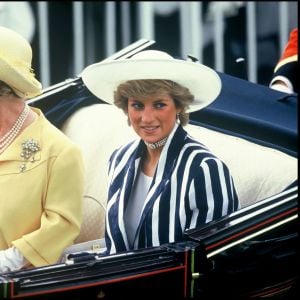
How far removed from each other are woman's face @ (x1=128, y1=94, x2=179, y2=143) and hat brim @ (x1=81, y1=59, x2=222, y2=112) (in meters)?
0.06

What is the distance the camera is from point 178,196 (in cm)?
298

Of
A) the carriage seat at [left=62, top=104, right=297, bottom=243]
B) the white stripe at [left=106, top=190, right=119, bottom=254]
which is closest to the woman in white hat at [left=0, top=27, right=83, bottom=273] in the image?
the white stripe at [left=106, top=190, right=119, bottom=254]

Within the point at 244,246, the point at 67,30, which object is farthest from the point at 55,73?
the point at 244,246

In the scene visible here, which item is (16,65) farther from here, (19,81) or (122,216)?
(122,216)

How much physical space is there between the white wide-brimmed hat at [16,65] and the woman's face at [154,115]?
0.26 m

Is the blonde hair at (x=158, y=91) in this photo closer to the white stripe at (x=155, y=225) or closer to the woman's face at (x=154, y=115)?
the woman's face at (x=154, y=115)

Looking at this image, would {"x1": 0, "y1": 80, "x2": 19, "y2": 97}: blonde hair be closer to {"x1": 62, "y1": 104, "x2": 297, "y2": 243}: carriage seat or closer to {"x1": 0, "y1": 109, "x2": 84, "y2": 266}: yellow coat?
{"x1": 0, "y1": 109, "x2": 84, "y2": 266}: yellow coat

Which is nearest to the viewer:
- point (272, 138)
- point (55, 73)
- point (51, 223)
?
point (51, 223)

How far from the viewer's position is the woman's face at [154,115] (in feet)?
9.88

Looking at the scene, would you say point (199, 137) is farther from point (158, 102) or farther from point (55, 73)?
point (55, 73)

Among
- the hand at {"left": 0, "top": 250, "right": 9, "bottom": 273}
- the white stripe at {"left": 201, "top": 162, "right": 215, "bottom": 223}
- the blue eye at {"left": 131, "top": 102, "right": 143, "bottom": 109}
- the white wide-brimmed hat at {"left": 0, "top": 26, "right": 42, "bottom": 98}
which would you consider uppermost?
the white wide-brimmed hat at {"left": 0, "top": 26, "right": 42, "bottom": 98}

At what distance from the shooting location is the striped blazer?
2.97 m

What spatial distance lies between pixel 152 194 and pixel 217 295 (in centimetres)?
30

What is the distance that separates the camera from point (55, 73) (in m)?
6.05
